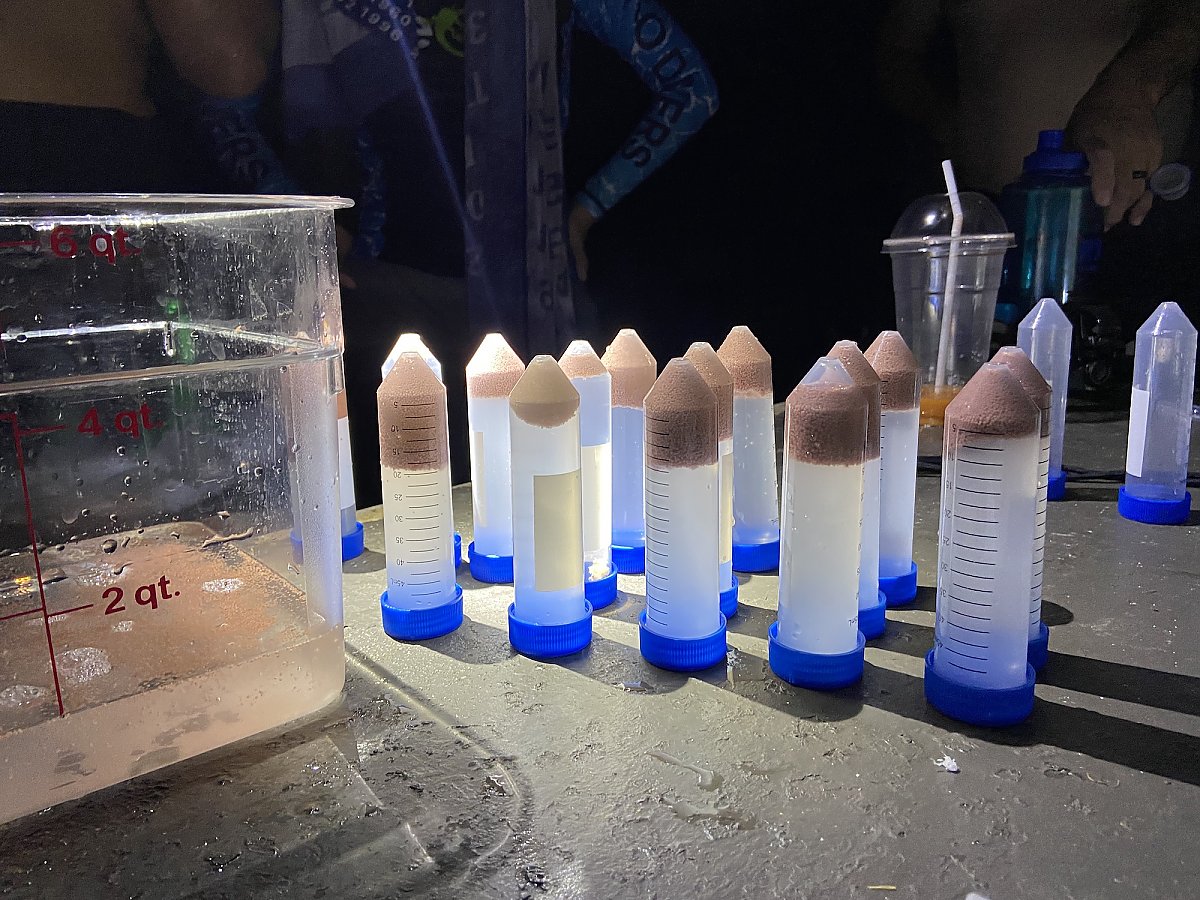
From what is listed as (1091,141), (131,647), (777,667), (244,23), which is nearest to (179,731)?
(131,647)

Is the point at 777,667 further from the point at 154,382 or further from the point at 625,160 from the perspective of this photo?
the point at 625,160

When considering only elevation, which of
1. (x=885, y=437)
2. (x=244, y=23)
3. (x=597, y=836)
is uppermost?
(x=244, y=23)

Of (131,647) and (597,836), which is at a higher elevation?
(131,647)

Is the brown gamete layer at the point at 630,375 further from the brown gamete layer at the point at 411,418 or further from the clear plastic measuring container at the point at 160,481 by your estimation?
the clear plastic measuring container at the point at 160,481

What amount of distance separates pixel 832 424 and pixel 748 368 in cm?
35

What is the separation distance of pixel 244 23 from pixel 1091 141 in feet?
7.79

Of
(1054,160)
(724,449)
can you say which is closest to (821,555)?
(724,449)

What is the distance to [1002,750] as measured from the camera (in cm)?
79

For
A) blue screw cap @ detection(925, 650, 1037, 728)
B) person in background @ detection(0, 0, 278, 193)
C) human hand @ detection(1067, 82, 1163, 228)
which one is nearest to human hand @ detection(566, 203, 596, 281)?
person in background @ detection(0, 0, 278, 193)

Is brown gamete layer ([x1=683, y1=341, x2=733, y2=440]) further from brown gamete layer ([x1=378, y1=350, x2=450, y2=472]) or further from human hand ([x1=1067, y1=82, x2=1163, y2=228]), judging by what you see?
human hand ([x1=1067, y1=82, x2=1163, y2=228])

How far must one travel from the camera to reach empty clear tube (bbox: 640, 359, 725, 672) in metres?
0.92

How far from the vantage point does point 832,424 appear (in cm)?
86

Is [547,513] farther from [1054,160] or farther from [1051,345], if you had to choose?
[1054,160]

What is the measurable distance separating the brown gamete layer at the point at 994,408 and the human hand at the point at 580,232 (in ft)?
4.44
